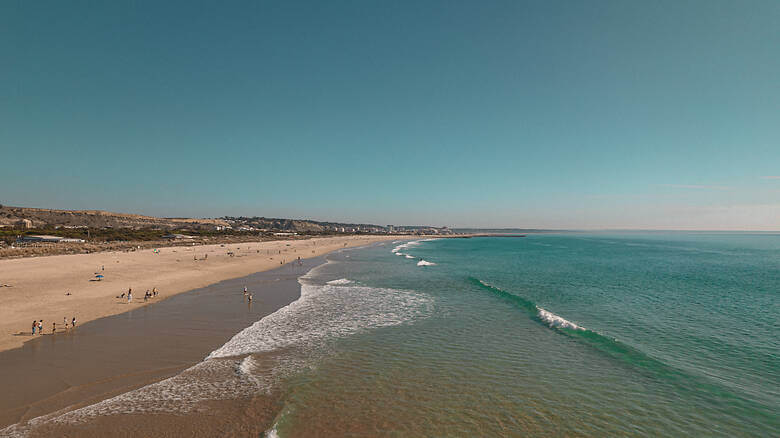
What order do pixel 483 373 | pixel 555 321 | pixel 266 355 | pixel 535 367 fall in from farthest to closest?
pixel 555 321 < pixel 266 355 < pixel 535 367 < pixel 483 373

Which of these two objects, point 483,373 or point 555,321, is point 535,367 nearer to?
point 483,373

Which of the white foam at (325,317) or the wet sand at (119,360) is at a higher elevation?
the wet sand at (119,360)

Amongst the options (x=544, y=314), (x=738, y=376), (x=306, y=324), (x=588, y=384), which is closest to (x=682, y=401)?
(x=588, y=384)

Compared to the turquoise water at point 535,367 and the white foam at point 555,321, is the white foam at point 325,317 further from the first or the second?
the white foam at point 555,321

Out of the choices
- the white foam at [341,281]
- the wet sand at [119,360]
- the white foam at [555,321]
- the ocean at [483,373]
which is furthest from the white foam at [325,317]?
the white foam at [555,321]

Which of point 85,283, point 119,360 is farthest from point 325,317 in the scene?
point 85,283

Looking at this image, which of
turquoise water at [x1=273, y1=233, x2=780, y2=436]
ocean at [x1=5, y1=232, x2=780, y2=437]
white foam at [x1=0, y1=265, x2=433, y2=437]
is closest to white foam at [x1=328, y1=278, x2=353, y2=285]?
white foam at [x1=0, y1=265, x2=433, y2=437]

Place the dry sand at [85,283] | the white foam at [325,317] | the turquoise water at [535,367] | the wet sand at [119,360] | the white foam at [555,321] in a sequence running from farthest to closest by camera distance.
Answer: the white foam at [555,321] → the dry sand at [85,283] → the white foam at [325,317] → the turquoise water at [535,367] → the wet sand at [119,360]
